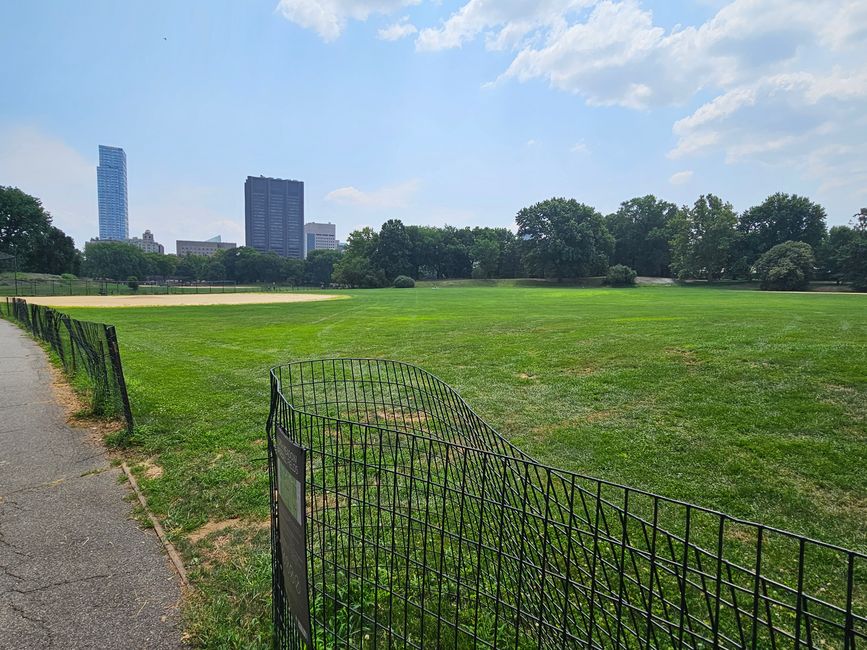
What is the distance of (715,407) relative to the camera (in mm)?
6109

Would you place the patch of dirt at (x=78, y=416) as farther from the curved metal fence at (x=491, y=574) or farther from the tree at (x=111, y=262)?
the tree at (x=111, y=262)

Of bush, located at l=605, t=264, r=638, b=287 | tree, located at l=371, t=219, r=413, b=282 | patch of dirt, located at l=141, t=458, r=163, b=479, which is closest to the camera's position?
patch of dirt, located at l=141, t=458, r=163, b=479

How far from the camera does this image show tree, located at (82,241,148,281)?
9081 centimetres

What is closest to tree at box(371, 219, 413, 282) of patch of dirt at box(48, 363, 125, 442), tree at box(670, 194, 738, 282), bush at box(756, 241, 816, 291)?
tree at box(670, 194, 738, 282)

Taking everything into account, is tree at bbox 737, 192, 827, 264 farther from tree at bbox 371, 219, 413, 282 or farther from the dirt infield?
the dirt infield

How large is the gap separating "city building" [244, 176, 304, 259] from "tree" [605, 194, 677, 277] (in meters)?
130

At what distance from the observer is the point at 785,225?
67.5 metres

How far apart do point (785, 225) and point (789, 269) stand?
17.4 m

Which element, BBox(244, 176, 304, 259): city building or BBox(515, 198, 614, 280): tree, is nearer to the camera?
BBox(515, 198, 614, 280): tree

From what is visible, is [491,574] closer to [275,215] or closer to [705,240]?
[705,240]

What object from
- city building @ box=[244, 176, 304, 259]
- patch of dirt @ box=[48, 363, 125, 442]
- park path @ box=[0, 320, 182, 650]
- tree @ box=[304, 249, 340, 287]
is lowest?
park path @ box=[0, 320, 182, 650]

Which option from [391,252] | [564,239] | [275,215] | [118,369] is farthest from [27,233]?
[275,215]

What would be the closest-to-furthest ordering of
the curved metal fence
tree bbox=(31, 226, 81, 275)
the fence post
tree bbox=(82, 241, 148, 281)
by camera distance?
the curved metal fence → the fence post → tree bbox=(31, 226, 81, 275) → tree bbox=(82, 241, 148, 281)

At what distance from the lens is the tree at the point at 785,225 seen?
219ft
